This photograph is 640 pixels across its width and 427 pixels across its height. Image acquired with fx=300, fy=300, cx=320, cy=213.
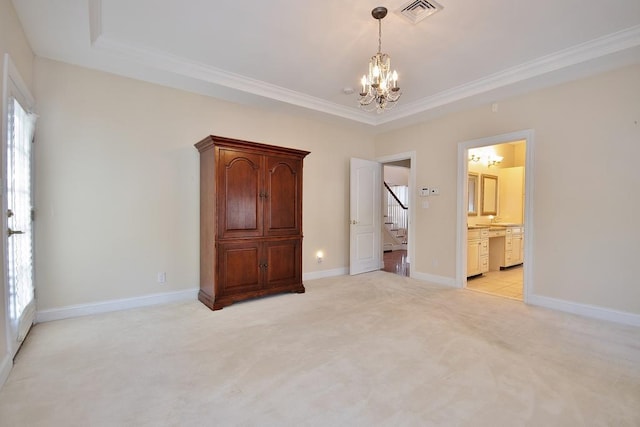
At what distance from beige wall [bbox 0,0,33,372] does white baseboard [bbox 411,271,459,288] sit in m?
4.89

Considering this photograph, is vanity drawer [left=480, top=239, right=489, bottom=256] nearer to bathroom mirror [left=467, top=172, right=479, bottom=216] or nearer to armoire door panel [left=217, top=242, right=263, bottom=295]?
bathroom mirror [left=467, top=172, right=479, bottom=216]

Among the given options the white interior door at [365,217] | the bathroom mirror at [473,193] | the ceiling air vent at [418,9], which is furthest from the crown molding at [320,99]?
the bathroom mirror at [473,193]

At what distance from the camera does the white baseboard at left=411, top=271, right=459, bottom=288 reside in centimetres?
463

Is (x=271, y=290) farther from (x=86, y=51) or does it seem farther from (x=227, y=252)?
(x=86, y=51)

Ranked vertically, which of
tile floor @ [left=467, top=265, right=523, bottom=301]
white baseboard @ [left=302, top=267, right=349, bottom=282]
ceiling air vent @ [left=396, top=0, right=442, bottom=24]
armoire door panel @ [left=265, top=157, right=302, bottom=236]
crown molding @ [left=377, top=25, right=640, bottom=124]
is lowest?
tile floor @ [left=467, top=265, right=523, bottom=301]

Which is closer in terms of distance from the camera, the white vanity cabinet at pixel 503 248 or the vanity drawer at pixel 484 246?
the vanity drawer at pixel 484 246

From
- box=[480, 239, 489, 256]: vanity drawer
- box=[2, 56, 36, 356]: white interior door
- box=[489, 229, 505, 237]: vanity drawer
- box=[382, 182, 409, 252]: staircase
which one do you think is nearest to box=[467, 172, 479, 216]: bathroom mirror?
box=[489, 229, 505, 237]: vanity drawer

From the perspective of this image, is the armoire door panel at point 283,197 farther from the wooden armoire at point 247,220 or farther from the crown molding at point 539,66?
the crown molding at point 539,66

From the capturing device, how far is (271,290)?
3973 mm

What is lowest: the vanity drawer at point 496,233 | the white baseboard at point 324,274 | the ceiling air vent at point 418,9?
the white baseboard at point 324,274

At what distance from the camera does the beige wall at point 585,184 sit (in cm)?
313

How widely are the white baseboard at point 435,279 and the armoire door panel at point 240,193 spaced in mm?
2828

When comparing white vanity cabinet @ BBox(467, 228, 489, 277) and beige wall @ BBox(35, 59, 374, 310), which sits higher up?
beige wall @ BBox(35, 59, 374, 310)

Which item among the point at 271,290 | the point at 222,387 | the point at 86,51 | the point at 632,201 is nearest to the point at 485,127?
the point at 632,201
